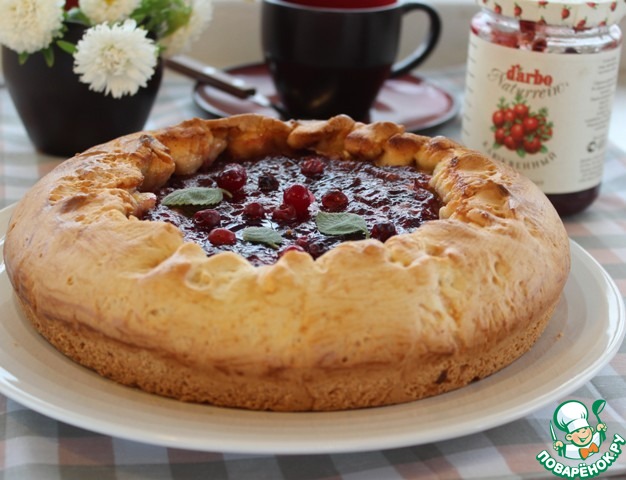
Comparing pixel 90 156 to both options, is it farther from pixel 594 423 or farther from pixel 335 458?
pixel 594 423

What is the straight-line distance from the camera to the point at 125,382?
1.25 m

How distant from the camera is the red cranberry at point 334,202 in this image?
153cm

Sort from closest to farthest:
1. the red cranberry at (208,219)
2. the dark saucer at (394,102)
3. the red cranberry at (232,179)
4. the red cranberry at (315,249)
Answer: the red cranberry at (315,249)
the red cranberry at (208,219)
the red cranberry at (232,179)
the dark saucer at (394,102)

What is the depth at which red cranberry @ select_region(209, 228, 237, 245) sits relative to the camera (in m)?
1.38

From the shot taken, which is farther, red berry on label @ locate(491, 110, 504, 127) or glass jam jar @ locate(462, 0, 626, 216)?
red berry on label @ locate(491, 110, 504, 127)

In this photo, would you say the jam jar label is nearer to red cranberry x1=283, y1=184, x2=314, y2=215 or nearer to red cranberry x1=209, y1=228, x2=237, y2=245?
red cranberry x1=283, y1=184, x2=314, y2=215

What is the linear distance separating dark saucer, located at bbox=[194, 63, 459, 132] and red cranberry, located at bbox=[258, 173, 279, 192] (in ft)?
2.54

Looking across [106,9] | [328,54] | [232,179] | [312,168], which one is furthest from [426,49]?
[232,179]

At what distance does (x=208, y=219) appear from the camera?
1.45 metres

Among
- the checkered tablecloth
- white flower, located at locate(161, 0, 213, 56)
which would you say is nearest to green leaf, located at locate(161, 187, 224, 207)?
the checkered tablecloth

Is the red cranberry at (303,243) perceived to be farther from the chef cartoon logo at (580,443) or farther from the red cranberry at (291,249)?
the chef cartoon logo at (580,443)

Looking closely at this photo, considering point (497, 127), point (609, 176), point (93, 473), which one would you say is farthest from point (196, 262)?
point (609, 176)

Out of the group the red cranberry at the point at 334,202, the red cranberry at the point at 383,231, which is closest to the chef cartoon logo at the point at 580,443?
the red cranberry at the point at 383,231

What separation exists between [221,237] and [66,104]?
1038 millimetres
